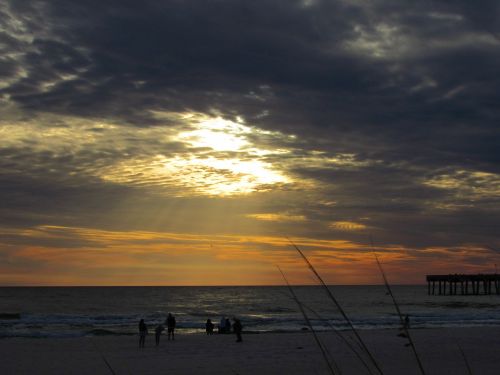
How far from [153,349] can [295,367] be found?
902 centimetres

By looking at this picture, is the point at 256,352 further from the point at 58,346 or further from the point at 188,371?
the point at 58,346

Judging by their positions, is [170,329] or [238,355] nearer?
[238,355]

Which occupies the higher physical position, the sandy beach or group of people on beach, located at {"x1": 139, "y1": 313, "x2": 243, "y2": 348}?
group of people on beach, located at {"x1": 139, "y1": 313, "x2": 243, "y2": 348}

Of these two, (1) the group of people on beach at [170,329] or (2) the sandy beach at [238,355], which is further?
(1) the group of people on beach at [170,329]

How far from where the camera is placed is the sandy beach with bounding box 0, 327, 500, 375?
22.0 metres

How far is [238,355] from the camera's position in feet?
84.8

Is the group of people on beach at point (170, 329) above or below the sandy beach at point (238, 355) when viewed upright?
above

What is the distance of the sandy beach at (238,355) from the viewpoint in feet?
72.0

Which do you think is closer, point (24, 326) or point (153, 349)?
point (153, 349)

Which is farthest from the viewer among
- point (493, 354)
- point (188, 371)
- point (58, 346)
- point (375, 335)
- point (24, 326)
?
point (24, 326)

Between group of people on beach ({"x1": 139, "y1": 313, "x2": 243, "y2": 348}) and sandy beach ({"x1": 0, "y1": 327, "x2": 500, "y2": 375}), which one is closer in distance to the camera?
sandy beach ({"x1": 0, "y1": 327, "x2": 500, "y2": 375})

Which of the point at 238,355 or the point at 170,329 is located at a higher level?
the point at 170,329

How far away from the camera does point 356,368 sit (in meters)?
22.1

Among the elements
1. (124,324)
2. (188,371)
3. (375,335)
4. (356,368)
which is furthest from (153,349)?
(124,324)
